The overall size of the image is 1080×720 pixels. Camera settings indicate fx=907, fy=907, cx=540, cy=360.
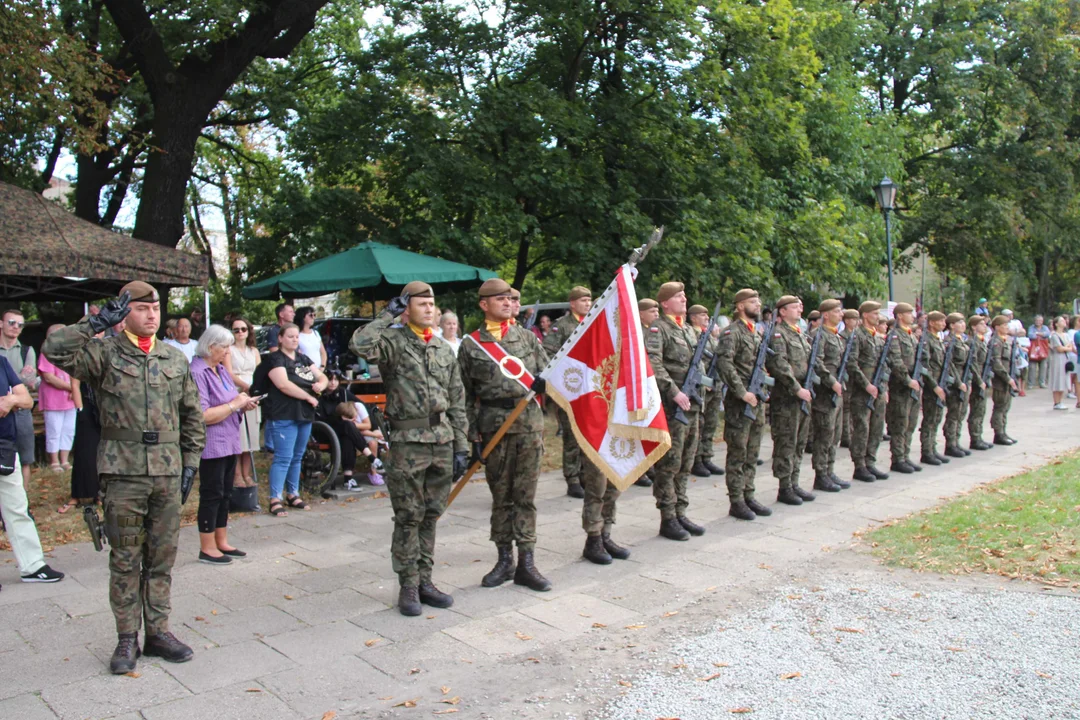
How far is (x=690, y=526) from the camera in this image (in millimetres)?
7887

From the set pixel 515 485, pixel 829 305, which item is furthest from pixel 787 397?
pixel 515 485

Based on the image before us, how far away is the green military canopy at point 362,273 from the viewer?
11.6m

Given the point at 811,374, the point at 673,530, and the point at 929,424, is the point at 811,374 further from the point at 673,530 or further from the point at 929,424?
the point at 929,424

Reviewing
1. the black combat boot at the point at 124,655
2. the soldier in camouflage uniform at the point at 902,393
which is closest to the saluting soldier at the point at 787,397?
the soldier in camouflage uniform at the point at 902,393

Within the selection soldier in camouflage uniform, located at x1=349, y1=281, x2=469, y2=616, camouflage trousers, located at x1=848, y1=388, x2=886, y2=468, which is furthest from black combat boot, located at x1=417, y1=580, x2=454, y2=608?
camouflage trousers, located at x1=848, y1=388, x2=886, y2=468

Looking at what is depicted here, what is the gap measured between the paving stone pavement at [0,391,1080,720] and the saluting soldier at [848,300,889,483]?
4.44 ft

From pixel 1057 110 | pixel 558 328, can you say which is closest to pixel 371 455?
pixel 558 328

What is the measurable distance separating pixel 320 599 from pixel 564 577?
5.66ft

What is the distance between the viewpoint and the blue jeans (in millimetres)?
8609

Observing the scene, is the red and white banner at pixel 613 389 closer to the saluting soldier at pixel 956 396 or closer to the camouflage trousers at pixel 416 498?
the camouflage trousers at pixel 416 498

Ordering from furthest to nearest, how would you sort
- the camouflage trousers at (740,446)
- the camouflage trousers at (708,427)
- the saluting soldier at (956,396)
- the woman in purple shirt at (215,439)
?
1. the saluting soldier at (956,396)
2. the camouflage trousers at (708,427)
3. the camouflage trousers at (740,446)
4. the woman in purple shirt at (215,439)

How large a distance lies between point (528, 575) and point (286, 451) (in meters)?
3.43

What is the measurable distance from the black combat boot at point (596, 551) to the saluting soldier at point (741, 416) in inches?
78.5

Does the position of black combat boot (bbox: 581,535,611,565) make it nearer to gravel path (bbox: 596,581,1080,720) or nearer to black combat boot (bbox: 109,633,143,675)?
gravel path (bbox: 596,581,1080,720)
